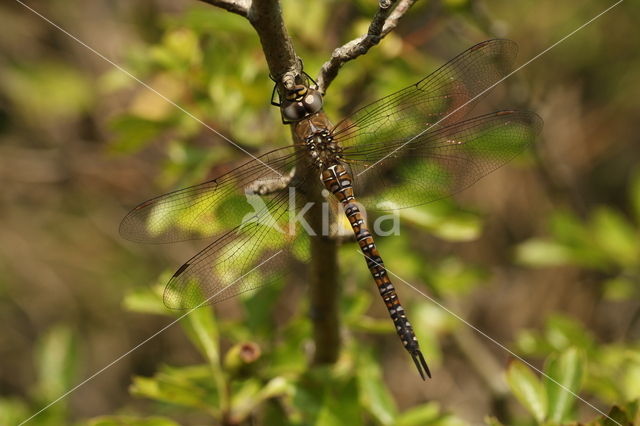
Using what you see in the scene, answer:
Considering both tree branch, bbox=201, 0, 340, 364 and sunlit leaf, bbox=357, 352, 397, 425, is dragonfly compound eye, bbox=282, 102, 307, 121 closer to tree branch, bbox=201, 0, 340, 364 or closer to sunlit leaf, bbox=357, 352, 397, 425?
tree branch, bbox=201, 0, 340, 364

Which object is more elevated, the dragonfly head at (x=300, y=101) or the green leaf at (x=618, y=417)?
the dragonfly head at (x=300, y=101)

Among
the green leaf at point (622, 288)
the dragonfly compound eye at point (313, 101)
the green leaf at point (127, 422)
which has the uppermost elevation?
the dragonfly compound eye at point (313, 101)

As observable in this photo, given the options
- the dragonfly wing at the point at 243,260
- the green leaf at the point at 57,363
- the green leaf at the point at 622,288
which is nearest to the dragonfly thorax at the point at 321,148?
the dragonfly wing at the point at 243,260

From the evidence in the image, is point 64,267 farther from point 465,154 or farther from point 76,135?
point 465,154

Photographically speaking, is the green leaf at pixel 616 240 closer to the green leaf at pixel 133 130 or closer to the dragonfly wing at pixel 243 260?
the dragonfly wing at pixel 243 260

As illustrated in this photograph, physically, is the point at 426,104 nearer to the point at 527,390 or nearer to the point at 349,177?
the point at 349,177

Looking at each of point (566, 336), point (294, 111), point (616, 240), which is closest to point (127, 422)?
point (294, 111)

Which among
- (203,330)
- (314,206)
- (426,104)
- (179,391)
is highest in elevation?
(426,104)

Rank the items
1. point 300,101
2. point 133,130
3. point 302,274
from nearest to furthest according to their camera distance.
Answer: point 300,101 < point 133,130 < point 302,274

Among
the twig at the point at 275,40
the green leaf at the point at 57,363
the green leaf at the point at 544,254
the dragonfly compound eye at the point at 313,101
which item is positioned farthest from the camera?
the green leaf at the point at 544,254

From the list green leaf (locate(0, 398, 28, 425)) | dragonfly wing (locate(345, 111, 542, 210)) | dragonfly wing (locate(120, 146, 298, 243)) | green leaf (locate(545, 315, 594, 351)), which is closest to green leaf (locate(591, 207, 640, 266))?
green leaf (locate(545, 315, 594, 351))
